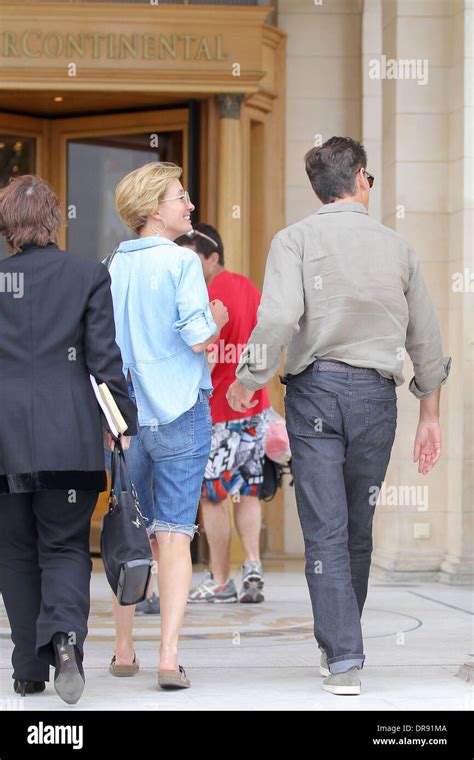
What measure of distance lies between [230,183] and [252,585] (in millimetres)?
3161

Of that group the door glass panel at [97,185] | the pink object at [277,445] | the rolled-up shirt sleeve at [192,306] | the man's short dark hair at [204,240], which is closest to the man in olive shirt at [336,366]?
the rolled-up shirt sleeve at [192,306]

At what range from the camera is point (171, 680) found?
4984 mm

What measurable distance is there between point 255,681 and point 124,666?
1.64 ft

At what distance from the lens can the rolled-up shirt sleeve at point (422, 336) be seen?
529 cm

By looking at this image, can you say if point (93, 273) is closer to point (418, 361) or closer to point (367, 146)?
point (418, 361)

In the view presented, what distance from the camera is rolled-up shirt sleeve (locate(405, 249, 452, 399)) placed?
5289mm

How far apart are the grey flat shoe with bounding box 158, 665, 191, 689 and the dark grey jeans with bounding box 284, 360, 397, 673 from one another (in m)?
0.50

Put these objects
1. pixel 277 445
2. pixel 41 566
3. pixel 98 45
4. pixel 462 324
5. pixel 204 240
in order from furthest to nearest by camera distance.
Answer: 1. pixel 98 45
2. pixel 462 324
3. pixel 277 445
4. pixel 204 240
5. pixel 41 566

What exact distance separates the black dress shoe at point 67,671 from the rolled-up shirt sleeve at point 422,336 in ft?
5.38

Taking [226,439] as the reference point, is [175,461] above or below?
above

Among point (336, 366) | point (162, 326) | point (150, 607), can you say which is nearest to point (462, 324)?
point (150, 607)

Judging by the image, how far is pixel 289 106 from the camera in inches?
416

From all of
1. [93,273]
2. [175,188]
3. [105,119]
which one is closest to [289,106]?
[105,119]

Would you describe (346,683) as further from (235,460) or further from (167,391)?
(235,460)
